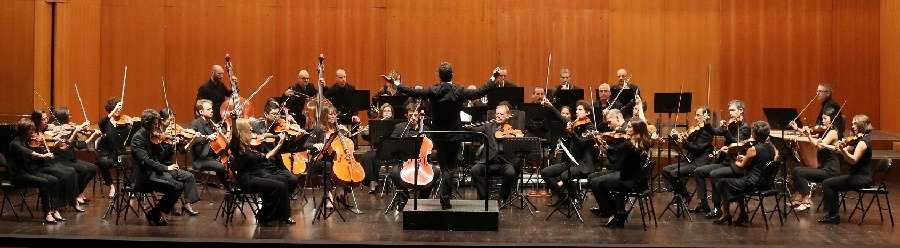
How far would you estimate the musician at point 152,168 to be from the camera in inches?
324

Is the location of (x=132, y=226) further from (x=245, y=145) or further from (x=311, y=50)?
(x=311, y=50)

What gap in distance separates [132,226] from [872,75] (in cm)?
1100

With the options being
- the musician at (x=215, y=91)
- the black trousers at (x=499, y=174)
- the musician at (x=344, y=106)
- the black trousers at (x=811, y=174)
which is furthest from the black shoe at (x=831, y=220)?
the musician at (x=215, y=91)

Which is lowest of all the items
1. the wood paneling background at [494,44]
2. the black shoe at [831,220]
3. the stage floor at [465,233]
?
the stage floor at [465,233]

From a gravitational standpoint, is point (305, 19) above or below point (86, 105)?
above

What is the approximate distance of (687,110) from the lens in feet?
39.2

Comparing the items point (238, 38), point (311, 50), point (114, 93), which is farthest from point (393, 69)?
point (114, 93)

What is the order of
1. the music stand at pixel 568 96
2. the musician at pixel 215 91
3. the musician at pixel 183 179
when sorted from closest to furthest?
the musician at pixel 183 179
the music stand at pixel 568 96
the musician at pixel 215 91

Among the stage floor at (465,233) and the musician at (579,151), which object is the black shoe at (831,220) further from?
the musician at (579,151)

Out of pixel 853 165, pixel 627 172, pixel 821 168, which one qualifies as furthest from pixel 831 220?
pixel 627 172

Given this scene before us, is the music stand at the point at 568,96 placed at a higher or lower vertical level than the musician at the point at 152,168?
higher

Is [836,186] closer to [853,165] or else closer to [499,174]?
[853,165]

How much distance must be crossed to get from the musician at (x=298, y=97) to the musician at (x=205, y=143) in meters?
1.43

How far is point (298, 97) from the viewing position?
1215cm
